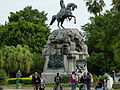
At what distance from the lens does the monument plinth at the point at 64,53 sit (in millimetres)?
34844

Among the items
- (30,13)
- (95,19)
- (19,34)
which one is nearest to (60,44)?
(95,19)

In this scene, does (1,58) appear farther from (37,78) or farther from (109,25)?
(109,25)

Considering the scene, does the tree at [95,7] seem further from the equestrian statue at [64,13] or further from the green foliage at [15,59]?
the equestrian statue at [64,13]

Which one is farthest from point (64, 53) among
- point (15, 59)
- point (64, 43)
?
point (15, 59)

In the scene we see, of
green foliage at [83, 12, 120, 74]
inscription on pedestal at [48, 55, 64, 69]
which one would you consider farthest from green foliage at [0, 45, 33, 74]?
inscription on pedestal at [48, 55, 64, 69]

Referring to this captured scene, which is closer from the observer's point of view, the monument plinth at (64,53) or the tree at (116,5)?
the tree at (116,5)

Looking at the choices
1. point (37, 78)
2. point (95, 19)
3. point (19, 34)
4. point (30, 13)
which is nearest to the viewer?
point (37, 78)

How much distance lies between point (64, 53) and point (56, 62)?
1.23m

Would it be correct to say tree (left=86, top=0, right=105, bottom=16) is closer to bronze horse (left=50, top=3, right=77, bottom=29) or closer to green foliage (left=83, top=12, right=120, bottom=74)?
green foliage (left=83, top=12, right=120, bottom=74)

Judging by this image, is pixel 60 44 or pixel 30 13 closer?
pixel 60 44

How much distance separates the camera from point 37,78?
2125 centimetres

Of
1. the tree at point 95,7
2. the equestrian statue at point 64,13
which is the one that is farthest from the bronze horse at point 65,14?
the tree at point 95,7

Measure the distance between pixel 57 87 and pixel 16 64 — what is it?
26.9 meters

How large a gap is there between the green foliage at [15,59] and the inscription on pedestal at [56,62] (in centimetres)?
1425
